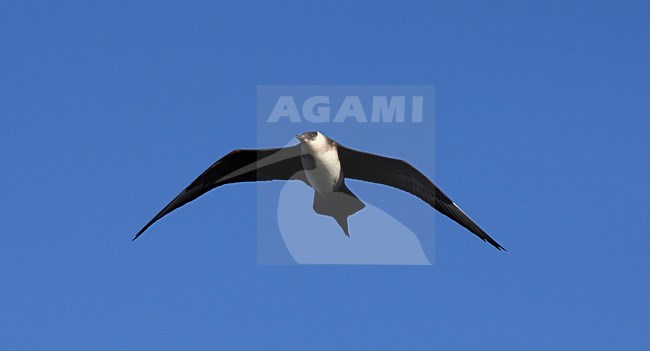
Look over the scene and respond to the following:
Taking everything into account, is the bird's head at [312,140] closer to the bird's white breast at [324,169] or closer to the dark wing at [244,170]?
the bird's white breast at [324,169]

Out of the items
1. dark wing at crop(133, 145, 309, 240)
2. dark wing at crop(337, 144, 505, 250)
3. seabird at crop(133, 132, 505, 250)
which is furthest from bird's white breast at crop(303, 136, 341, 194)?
dark wing at crop(133, 145, 309, 240)

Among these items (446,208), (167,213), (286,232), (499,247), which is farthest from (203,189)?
(499,247)

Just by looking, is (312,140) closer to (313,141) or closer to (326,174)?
(313,141)

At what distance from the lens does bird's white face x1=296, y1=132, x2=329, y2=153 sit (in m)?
10.4

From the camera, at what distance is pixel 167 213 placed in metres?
12.1

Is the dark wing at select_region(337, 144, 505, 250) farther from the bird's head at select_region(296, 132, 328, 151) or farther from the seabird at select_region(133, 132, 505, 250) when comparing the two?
the bird's head at select_region(296, 132, 328, 151)

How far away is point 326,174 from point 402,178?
58.5 inches

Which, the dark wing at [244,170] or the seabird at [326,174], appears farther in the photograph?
the dark wing at [244,170]

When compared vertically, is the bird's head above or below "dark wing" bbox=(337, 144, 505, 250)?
above

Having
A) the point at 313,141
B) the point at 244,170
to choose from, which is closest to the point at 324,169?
the point at 313,141

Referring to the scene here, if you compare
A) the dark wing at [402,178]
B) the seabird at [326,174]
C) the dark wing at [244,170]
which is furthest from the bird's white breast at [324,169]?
the dark wing at [244,170]

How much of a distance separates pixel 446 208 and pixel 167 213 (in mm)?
4315

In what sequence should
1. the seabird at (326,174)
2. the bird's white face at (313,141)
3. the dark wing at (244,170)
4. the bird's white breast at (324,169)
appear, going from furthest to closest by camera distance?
the dark wing at (244,170) → the seabird at (326,174) → the bird's white breast at (324,169) → the bird's white face at (313,141)

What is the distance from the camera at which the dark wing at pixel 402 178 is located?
37.1 feet
